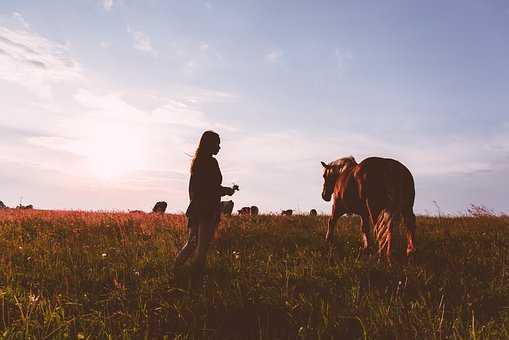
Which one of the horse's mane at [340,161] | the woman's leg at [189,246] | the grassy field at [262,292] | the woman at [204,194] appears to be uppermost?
the horse's mane at [340,161]

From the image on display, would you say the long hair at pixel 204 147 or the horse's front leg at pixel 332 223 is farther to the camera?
the horse's front leg at pixel 332 223

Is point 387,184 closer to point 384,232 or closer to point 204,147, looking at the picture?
point 384,232

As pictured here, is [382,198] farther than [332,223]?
No

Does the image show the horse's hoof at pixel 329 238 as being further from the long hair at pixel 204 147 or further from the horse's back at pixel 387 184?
the long hair at pixel 204 147

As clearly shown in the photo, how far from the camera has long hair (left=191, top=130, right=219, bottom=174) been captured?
7270mm

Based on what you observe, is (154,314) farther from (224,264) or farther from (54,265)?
(54,265)

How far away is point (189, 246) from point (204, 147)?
70.5 inches

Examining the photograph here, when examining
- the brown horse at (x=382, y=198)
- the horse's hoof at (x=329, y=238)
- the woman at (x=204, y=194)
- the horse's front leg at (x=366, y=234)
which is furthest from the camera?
the horse's hoof at (x=329, y=238)

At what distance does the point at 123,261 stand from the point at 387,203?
17.6 ft

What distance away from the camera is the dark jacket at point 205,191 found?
7.14 meters

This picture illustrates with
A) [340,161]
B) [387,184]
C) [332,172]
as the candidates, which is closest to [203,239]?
[387,184]

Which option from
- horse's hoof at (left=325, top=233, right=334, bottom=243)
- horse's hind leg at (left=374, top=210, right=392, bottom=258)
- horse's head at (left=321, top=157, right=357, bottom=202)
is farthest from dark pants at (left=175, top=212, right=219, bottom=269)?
horse's head at (left=321, top=157, right=357, bottom=202)

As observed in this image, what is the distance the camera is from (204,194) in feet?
23.6

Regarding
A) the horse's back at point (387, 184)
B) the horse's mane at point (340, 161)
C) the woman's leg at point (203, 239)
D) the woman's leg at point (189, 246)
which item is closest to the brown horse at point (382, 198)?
the horse's back at point (387, 184)
